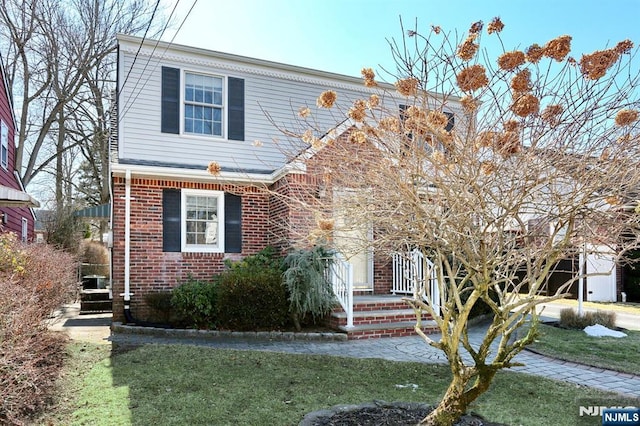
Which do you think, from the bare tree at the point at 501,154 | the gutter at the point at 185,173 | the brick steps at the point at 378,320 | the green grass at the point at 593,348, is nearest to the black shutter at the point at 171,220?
the gutter at the point at 185,173

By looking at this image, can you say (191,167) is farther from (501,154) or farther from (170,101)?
(501,154)

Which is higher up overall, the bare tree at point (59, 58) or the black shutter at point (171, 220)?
the bare tree at point (59, 58)

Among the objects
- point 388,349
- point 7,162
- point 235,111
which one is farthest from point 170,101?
point 7,162

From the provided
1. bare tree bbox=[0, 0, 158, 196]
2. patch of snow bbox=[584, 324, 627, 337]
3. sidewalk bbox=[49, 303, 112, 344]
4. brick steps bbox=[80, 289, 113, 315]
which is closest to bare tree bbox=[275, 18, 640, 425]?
patch of snow bbox=[584, 324, 627, 337]

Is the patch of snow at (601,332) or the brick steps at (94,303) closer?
the patch of snow at (601,332)

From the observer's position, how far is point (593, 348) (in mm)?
7324

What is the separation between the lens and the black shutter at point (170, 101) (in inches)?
400

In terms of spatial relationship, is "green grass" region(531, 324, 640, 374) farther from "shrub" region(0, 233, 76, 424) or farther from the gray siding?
"shrub" region(0, 233, 76, 424)

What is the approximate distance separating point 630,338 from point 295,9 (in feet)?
27.6

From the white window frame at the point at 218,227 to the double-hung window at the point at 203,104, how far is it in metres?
1.54

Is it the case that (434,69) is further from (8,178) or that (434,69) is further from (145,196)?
(8,178)

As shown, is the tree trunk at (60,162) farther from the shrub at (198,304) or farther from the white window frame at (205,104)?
the shrub at (198,304)

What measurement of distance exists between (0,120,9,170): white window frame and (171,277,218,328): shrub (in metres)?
8.84

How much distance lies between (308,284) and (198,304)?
209cm
